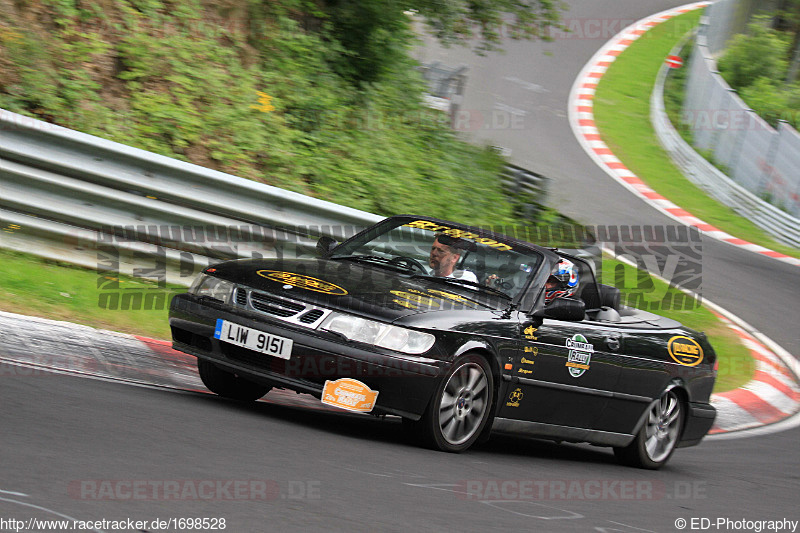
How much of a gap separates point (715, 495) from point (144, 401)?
340cm

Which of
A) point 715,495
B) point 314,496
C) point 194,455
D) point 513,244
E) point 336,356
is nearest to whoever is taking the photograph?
point 314,496

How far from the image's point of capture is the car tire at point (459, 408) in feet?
19.0

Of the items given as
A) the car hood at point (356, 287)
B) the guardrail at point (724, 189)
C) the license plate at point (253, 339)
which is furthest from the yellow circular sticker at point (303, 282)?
the guardrail at point (724, 189)

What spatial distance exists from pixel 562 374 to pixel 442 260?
1034 mm

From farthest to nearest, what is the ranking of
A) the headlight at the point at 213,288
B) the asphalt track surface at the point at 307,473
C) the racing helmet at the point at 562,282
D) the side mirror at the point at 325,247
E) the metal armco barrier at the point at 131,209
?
1. the metal armco barrier at the point at 131,209
2. the side mirror at the point at 325,247
3. the racing helmet at the point at 562,282
4. the headlight at the point at 213,288
5. the asphalt track surface at the point at 307,473

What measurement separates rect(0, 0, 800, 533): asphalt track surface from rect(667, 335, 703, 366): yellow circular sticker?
778 millimetres

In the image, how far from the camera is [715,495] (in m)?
6.40

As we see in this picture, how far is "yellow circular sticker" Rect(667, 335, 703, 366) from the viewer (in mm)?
7441

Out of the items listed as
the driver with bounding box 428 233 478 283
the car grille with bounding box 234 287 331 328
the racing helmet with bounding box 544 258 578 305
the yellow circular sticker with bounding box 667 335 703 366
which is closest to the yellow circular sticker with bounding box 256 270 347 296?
the car grille with bounding box 234 287 331 328

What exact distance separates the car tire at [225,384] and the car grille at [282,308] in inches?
33.2

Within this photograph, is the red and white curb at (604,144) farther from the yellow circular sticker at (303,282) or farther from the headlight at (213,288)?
the headlight at (213,288)

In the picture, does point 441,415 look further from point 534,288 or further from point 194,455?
point 194,455

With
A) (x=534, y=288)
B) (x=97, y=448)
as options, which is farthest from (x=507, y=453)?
(x=97, y=448)

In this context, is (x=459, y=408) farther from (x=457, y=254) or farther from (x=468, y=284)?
(x=457, y=254)
